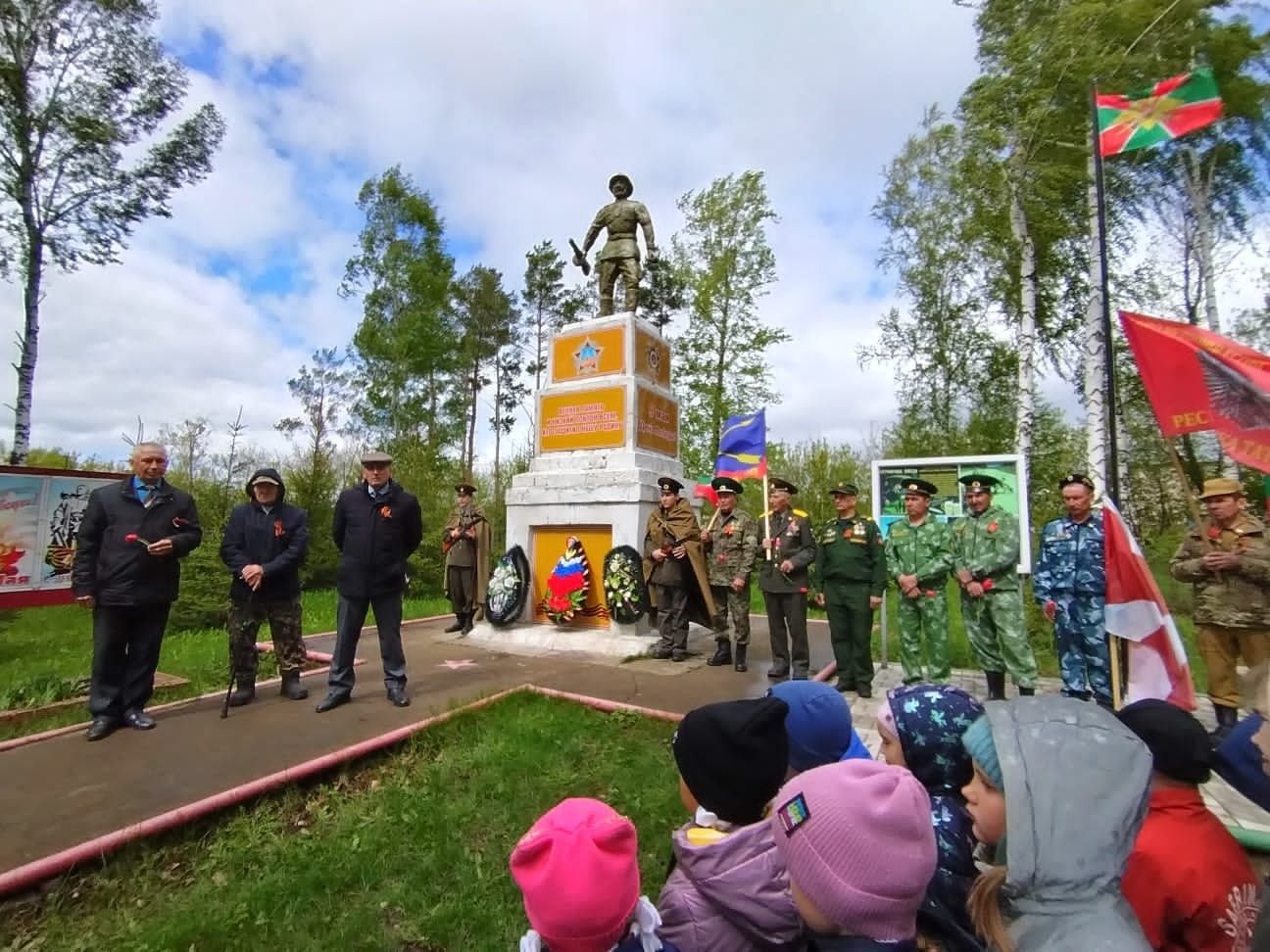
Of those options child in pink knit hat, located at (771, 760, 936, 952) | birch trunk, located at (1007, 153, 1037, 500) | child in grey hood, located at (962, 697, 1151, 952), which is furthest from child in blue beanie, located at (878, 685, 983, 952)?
birch trunk, located at (1007, 153, 1037, 500)

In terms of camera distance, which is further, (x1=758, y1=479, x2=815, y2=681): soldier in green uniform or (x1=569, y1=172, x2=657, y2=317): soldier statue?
(x1=569, y1=172, x2=657, y2=317): soldier statue

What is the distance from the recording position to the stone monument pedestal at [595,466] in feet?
23.3

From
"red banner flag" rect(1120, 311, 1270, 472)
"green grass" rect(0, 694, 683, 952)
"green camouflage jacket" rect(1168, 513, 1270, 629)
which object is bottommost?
"green grass" rect(0, 694, 683, 952)

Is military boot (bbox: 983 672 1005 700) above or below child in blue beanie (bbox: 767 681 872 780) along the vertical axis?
below

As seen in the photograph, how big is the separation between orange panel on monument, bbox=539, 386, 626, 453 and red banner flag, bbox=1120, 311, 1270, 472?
5.18 metres

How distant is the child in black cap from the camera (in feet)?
4.49

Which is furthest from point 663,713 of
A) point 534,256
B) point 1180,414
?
point 534,256

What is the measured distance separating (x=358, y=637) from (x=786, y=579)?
353 centimetres

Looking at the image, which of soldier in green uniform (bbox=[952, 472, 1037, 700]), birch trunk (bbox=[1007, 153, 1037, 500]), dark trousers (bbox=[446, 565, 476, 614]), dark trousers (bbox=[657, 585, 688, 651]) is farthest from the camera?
birch trunk (bbox=[1007, 153, 1037, 500])

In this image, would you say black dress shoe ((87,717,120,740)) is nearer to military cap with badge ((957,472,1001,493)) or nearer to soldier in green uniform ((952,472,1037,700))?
soldier in green uniform ((952,472,1037,700))

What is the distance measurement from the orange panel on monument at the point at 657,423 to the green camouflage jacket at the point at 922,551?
331 centimetres

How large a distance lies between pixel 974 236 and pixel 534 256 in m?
17.6

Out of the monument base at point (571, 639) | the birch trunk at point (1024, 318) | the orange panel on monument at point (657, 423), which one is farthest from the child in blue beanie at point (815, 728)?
the birch trunk at point (1024, 318)

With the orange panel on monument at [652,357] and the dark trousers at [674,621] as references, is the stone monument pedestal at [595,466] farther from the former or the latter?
the dark trousers at [674,621]
